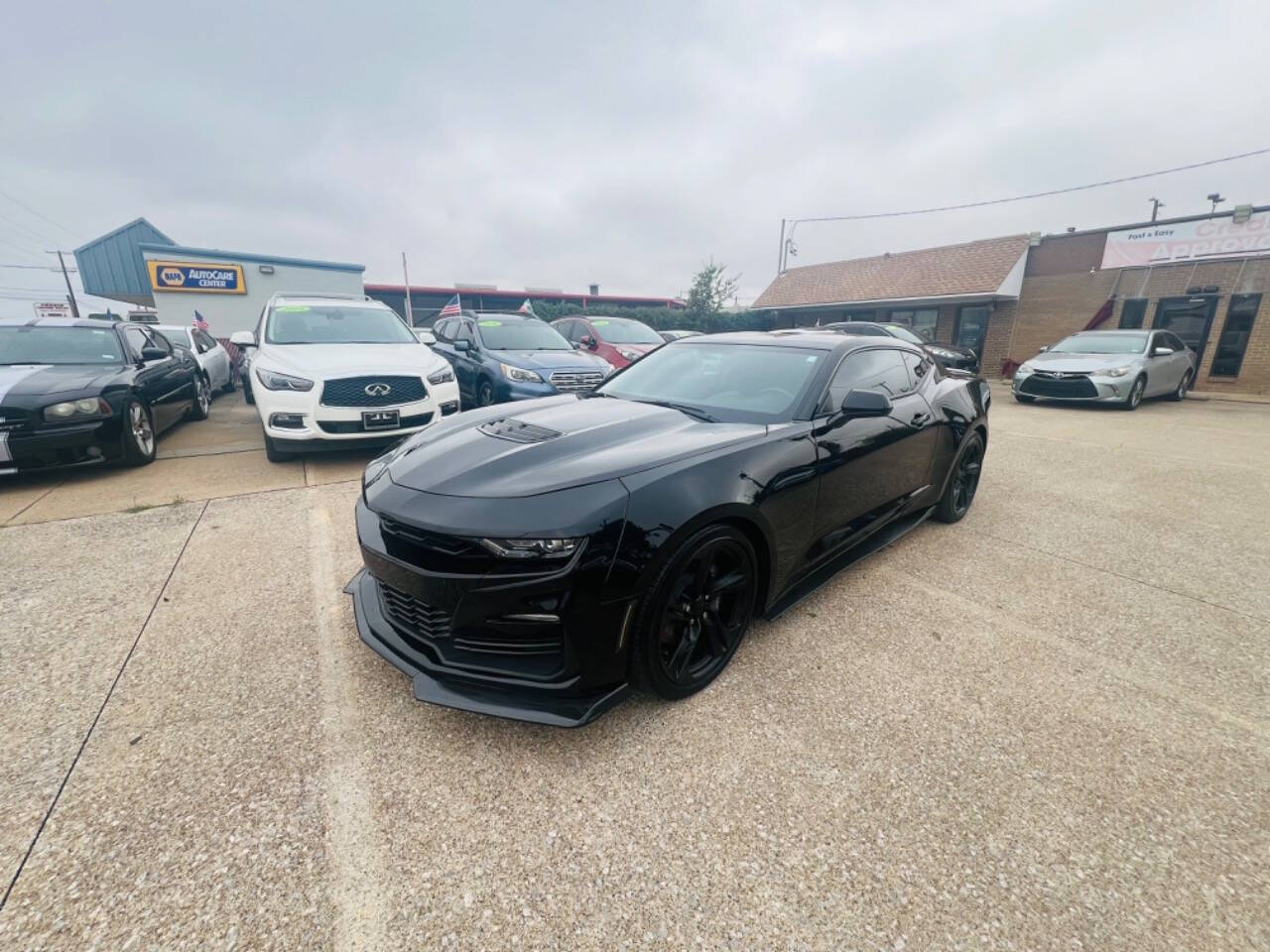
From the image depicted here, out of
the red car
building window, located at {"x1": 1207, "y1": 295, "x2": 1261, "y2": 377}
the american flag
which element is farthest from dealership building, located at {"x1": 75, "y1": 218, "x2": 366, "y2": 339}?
building window, located at {"x1": 1207, "y1": 295, "x2": 1261, "y2": 377}

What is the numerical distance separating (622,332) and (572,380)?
3099 millimetres

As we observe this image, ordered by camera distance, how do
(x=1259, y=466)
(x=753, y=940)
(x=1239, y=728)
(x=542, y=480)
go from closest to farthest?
(x=753, y=940), (x=542, y=480), (x=1239, y=728), (x=1259, y=466)

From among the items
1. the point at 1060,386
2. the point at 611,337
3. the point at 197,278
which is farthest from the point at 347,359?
the point at 197,278

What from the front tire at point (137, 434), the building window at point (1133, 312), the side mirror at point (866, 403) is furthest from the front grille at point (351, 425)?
the building window at point (1133, 312)

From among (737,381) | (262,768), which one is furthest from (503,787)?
(737,381)

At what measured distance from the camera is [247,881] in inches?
56.9

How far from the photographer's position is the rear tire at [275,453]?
204 inches

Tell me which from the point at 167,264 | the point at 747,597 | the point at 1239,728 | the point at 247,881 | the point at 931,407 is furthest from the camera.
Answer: the point at 167,264

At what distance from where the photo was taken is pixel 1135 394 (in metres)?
9.73

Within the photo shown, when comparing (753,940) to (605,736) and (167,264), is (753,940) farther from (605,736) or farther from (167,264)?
(167,264)

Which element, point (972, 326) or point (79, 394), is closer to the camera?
point (79, 394)

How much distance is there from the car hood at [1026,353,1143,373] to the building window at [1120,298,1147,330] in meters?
5.83

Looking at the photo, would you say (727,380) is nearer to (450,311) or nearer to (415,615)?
(415,615)

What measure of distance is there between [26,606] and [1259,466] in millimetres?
10145
